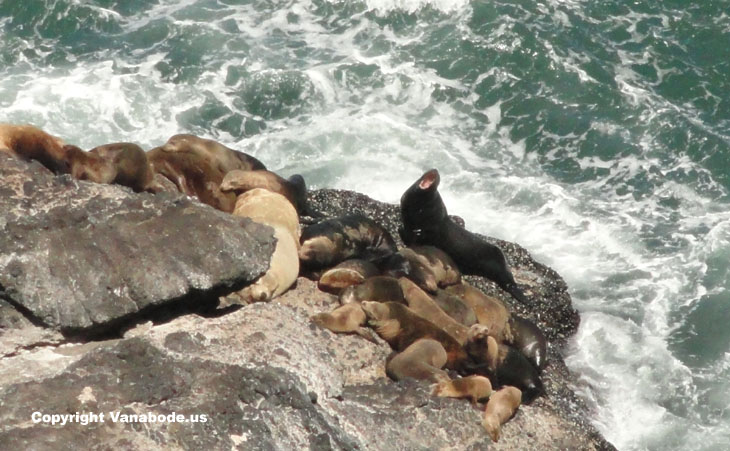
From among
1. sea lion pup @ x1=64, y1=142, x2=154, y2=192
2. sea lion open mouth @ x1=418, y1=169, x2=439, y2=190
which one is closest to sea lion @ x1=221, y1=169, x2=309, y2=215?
sea lion pup @ x1=64, y1=142, x2=154, y2=192

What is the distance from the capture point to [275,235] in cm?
839

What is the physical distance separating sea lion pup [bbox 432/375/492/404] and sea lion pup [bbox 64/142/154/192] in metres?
3.27

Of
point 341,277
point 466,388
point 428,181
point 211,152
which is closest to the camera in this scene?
point 466,388

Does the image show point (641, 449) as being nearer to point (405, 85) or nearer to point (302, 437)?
point (302, 437)

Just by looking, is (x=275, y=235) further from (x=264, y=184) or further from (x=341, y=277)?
(x=264, y=184)

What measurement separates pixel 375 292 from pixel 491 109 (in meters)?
8.12

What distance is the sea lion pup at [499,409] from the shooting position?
7.66 metres

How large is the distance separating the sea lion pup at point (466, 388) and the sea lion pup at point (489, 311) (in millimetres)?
1410

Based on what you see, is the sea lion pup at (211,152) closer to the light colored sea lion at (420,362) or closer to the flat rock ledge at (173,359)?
the flat rock ledge at (173,359)

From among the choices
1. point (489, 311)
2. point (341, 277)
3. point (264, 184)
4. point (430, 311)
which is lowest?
point (489, 311)

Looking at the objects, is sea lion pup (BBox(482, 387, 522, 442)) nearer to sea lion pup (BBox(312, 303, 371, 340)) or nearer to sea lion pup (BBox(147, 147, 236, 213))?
sea lion pup (BBox(312, 303, 371, 340))

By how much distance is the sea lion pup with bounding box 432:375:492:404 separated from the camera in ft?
25.1

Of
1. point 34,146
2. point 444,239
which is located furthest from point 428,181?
point 34,146

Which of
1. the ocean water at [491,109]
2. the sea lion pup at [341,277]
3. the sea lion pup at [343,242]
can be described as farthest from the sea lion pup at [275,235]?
the ocean water at [491,109]
